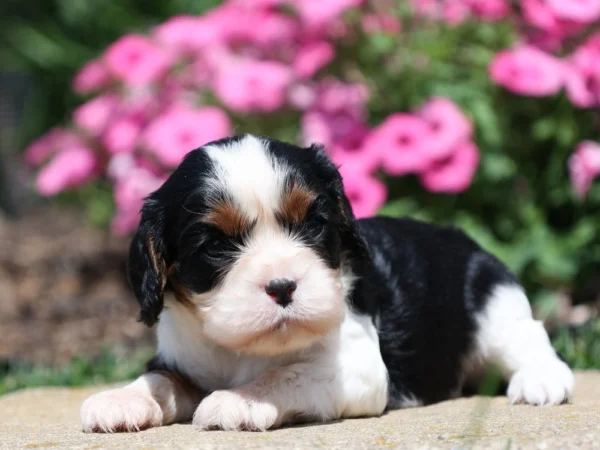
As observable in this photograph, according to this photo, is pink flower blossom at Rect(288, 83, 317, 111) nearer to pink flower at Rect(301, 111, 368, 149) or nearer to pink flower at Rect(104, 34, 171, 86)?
pink flower at Rect(301, 111, 368, 149)

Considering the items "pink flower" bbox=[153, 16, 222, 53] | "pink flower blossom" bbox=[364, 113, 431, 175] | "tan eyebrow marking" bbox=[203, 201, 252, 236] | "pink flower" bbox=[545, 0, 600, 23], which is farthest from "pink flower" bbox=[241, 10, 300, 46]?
"tan eyebrow marking" bbox=[203, 201, 252, 236]

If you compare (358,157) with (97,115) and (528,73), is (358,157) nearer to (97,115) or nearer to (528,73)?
(528,73)

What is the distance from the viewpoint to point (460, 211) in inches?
275

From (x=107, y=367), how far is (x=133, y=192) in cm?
168

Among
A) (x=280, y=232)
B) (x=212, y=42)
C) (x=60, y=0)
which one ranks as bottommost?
(x=280, y=232)

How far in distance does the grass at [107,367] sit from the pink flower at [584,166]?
0.97 metres

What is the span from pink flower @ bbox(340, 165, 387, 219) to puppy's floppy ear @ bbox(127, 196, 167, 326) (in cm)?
278

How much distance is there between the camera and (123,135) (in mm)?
7539

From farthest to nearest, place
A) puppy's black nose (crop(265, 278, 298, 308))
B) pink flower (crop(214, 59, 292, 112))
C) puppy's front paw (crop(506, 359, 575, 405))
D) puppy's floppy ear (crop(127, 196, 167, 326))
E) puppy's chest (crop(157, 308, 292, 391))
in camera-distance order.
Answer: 1. pink flower (crop(214, 59, 292, 112))
2. puppy's front paw (crop(506, 359, 575, 405))
3. puppy's chest (crop(157, 308, 292, 391))
4. puppy's floppy ear (crop(127, 196, 167, 326))
5. puppy's black nose (crop(265, 278, 298, 308))

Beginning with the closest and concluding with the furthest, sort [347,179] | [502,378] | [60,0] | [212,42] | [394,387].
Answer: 1. [394,387]
2. [502,378]
3. [347,179]
4. [212,42]
5. [60,0]

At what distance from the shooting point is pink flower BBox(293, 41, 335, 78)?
6938mm

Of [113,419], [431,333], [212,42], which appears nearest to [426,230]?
[431,333]

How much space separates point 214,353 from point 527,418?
48.9 inches

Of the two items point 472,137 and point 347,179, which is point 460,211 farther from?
point 347,179
